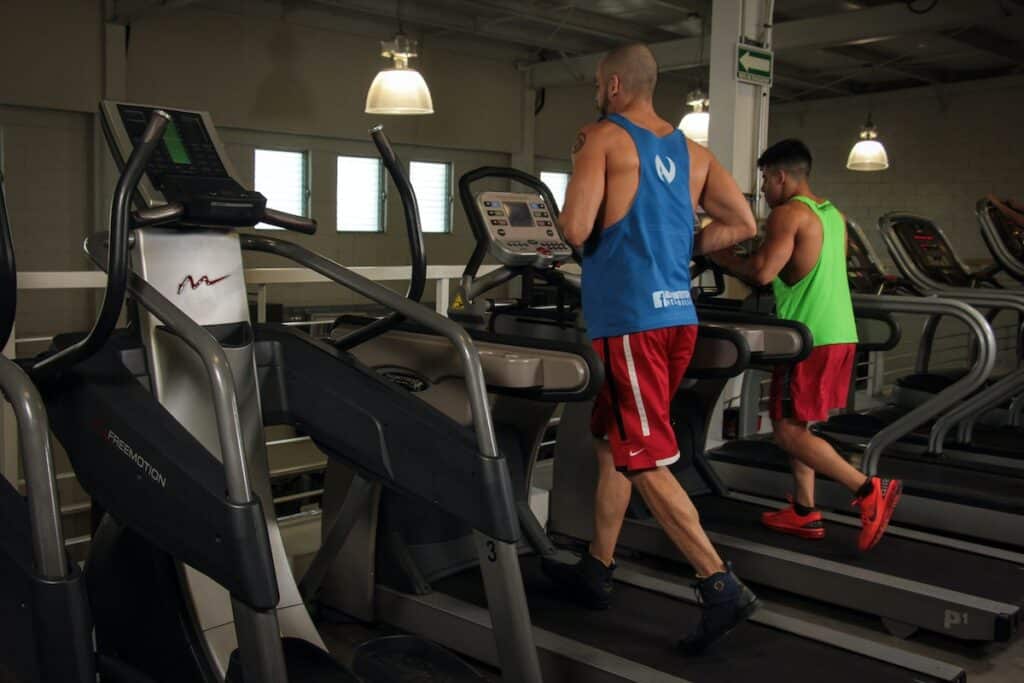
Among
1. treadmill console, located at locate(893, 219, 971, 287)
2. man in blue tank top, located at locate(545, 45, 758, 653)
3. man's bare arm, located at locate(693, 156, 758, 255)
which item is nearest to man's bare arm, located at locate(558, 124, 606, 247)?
man in blue tank top, located at locate(545, 45, 758, 653)

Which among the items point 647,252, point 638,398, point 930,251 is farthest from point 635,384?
point 930,251

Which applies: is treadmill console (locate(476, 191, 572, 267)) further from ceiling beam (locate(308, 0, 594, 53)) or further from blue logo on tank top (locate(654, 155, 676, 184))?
ceiling beam (locate(308, 0, 594, 53))

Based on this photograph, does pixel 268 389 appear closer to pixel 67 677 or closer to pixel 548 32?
pixel 67 677

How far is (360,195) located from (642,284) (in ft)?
28.8

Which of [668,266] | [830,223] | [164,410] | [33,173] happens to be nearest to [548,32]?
[33,173]

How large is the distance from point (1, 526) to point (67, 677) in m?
0.32

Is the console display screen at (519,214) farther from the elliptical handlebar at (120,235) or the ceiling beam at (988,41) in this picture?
the ceiling beam at (988,41)

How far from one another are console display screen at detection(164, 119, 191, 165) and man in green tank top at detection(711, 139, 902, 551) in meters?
1.88

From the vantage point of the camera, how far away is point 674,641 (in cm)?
285

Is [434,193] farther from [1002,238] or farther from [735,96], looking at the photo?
[1002,238]

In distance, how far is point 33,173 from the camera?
8664mm

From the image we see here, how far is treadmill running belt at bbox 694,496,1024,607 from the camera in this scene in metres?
3.37

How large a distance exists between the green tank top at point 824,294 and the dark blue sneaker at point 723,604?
1.19m

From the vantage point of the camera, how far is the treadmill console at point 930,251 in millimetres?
5152
